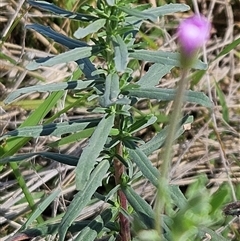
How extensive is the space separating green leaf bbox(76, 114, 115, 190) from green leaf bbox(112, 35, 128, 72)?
0.18 metres

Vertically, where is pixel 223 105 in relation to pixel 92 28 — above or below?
below

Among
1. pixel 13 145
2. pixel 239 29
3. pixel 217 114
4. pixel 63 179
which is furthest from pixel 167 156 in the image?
pixel 239 29

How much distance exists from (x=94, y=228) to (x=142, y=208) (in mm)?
146

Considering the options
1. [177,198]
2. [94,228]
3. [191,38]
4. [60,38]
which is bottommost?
[94,228]

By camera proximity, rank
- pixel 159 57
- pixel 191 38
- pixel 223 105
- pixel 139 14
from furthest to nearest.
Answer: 1. pixel 223 105
2. pixel 159 57
3. pixel 139 14
4. pixel 191 38

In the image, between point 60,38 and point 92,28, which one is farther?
point 60,38

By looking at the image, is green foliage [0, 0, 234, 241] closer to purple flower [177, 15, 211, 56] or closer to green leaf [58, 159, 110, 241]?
green leaf [58, 159, 110, 241]

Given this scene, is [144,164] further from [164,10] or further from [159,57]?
[164,10]

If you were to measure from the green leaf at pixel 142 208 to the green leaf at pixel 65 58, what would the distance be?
350 mm

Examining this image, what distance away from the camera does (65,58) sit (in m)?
1.28

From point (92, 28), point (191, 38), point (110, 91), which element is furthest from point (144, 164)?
point (191, 38)

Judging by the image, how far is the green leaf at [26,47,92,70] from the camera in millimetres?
1258

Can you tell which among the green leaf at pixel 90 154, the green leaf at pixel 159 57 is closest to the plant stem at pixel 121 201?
the green leaf at pixel 90 154

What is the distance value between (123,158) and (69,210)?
0.18 metres
